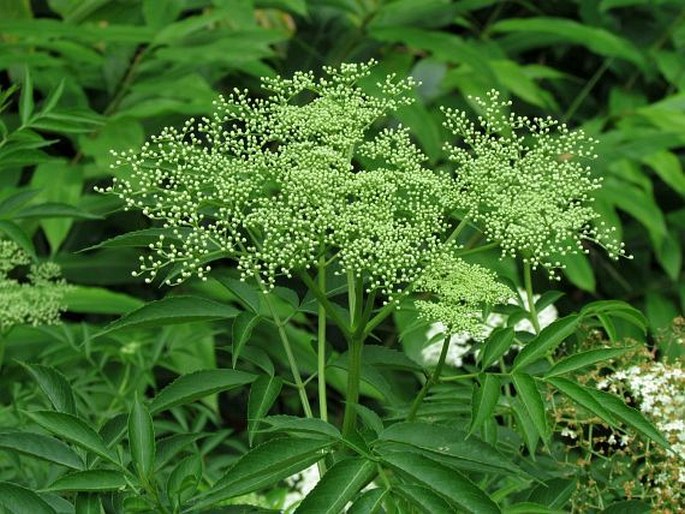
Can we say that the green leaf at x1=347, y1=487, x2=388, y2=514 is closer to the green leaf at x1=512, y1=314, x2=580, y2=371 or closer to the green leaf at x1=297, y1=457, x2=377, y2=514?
the green leaf at x1=297, y1=457, x2=377, y2=514

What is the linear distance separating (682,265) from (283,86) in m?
4.36

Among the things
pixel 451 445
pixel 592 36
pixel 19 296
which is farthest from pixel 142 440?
pixel 592 36

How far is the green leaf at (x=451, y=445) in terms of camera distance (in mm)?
1507

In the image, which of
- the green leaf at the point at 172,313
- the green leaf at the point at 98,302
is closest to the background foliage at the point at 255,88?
the green leaf at the point at 98,302

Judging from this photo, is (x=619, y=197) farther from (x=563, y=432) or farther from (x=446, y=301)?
(x=446, y=301)

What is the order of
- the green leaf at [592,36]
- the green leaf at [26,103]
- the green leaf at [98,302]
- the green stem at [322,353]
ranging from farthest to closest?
the green leaf at [592,36] → the green leaf at [98,302] → the green leaf at [26,103] → the green stem at [322,353]

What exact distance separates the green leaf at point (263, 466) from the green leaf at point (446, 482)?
0.31 ft

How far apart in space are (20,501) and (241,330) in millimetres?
351

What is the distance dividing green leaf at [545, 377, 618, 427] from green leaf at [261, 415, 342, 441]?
285 mm

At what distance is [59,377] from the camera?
5.78ft

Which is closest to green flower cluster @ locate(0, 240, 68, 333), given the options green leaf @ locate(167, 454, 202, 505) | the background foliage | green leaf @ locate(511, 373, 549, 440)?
the background foliage

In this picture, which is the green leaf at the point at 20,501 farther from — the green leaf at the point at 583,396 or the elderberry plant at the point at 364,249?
the green leaf at the point at 583,396

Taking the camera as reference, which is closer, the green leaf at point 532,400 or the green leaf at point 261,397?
the green leaf at point 532,400

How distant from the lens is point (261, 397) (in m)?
1.63
